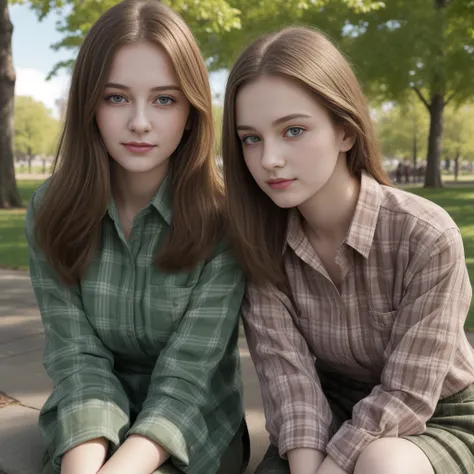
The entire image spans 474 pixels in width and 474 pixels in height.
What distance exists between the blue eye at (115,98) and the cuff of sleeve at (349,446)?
1.30m

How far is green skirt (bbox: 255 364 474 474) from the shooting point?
214 cm

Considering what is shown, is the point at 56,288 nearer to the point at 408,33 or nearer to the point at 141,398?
the point at 141,398

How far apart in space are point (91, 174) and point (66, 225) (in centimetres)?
20

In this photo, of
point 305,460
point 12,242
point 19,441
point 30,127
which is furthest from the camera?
point 30,127

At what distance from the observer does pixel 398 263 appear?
2275 mm

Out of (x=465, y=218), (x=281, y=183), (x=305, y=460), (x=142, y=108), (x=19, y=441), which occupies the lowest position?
(x=465, y=218)

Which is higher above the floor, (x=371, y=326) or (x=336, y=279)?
(x=336, y=279)

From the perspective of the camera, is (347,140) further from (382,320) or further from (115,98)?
(115,98)

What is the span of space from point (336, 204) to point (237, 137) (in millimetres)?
392

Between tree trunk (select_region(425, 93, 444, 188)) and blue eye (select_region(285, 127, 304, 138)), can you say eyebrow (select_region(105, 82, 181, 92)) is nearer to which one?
blue eye (select_region(285, 127, 304, 138))

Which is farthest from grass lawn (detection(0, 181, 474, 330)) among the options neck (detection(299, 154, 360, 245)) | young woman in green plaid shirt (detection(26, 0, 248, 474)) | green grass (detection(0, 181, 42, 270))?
young woman in green plaid shirt (detection(26, 0, 248, 474))

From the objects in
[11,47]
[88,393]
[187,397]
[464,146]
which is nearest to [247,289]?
[187,397]

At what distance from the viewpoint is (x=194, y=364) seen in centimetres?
244

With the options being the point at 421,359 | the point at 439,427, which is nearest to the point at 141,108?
the point at 421,359
